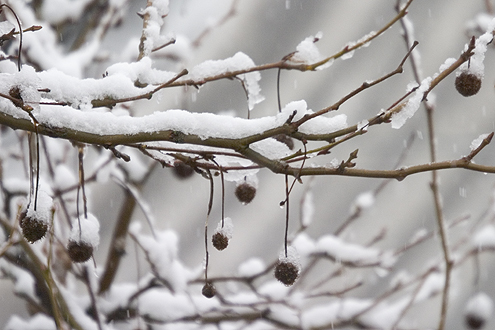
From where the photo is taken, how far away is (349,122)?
9.62ft

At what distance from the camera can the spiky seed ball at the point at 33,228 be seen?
795mm

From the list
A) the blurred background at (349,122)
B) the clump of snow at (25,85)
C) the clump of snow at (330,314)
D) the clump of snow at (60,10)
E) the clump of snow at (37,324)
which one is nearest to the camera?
the clump of snow at (25,85)

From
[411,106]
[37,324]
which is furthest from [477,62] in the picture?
[37,324]

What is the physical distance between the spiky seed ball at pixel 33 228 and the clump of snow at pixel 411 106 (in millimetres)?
543

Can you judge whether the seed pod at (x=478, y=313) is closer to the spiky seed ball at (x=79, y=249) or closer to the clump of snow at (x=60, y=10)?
the spiky seed ball at (x=79, y=249)

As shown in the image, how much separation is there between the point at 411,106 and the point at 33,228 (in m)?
0.58

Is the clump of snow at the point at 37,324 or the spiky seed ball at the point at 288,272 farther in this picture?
the clump of snow at the point at 37,324

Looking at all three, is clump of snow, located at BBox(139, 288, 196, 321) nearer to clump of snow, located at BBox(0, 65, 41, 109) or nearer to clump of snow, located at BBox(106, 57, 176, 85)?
clump of snow, located at BBox(106, 57, 176, 85)

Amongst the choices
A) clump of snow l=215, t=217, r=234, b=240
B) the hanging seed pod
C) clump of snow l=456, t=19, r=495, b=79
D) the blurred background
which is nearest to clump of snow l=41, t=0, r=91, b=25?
the blurred background

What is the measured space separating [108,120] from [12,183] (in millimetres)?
922

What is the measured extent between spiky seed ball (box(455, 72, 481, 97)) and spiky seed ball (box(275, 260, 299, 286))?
39 centimetres

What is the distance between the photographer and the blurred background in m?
2.79

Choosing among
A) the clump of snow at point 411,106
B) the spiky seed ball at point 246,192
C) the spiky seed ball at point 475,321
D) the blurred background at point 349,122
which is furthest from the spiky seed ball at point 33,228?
the blurred background at point 349,122

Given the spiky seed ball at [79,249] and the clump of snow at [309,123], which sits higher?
the clump of snow at [309,123]
